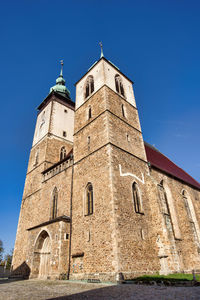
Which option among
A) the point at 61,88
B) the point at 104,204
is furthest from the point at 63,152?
the point at 61,88

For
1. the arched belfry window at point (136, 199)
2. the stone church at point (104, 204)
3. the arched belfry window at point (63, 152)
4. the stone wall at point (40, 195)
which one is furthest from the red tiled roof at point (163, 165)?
the arched belfry window at point (63, 152)

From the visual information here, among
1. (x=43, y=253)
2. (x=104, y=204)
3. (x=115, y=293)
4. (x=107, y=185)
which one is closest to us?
(x=115, y=293)

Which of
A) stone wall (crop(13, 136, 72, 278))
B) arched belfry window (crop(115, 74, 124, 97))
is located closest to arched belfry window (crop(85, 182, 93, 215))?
→ stone wall (crop(13, 136, 72, 278))

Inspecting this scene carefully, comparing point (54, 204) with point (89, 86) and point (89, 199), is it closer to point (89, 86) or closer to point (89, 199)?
point (89, 199)

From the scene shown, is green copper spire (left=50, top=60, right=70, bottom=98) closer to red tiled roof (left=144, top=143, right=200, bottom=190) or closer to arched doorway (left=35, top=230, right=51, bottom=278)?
red tiled roof (left=144, top=143, right=200, bottom=190)

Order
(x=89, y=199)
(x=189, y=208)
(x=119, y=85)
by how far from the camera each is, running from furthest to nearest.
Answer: (x=119, y=85) → (x=189, y=208) → (x=89, y=199)

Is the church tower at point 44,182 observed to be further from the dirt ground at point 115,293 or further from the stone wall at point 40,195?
the dirt ground at point 115,293

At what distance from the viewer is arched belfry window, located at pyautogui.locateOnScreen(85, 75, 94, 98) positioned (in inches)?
726

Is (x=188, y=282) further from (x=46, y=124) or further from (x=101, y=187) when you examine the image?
(x=46, y=124)

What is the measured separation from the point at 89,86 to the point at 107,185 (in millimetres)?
10678

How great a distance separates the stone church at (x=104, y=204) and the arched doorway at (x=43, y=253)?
60 mm

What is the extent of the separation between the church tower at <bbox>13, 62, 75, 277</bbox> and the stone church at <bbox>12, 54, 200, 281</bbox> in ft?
0.30

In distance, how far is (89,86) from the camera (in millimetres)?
18719

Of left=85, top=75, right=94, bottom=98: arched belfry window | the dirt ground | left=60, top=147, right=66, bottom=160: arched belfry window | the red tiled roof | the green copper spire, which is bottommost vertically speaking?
the dirt ground
